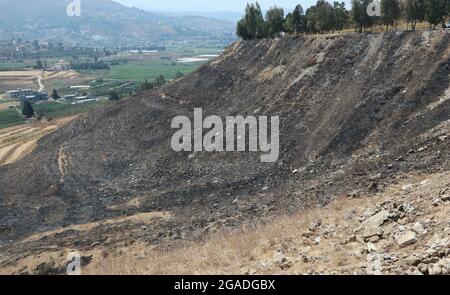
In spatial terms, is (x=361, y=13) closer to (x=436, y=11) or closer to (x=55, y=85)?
(x=436, y=11)

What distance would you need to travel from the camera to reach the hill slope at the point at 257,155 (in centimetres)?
1733

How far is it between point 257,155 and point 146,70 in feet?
376

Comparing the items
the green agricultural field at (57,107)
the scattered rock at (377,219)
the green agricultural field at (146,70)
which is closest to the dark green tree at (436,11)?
the scattered rock at (377,219)

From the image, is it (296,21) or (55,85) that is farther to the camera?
(55,85)

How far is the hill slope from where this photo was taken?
682 inches

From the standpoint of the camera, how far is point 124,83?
104 m

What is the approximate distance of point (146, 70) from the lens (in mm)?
132250

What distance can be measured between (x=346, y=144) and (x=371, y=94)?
147 inches

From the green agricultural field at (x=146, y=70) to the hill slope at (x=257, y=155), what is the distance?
79.6 m

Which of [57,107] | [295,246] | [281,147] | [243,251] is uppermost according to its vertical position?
[295,246]

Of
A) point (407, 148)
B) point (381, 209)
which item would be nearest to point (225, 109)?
point (407, 148)

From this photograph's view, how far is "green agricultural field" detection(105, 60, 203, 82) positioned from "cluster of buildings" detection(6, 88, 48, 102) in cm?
2533

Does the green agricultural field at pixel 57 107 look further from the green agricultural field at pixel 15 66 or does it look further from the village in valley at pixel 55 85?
the green agricultural field at pixel 15 66

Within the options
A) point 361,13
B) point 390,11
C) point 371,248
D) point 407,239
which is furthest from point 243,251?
point 361,13
